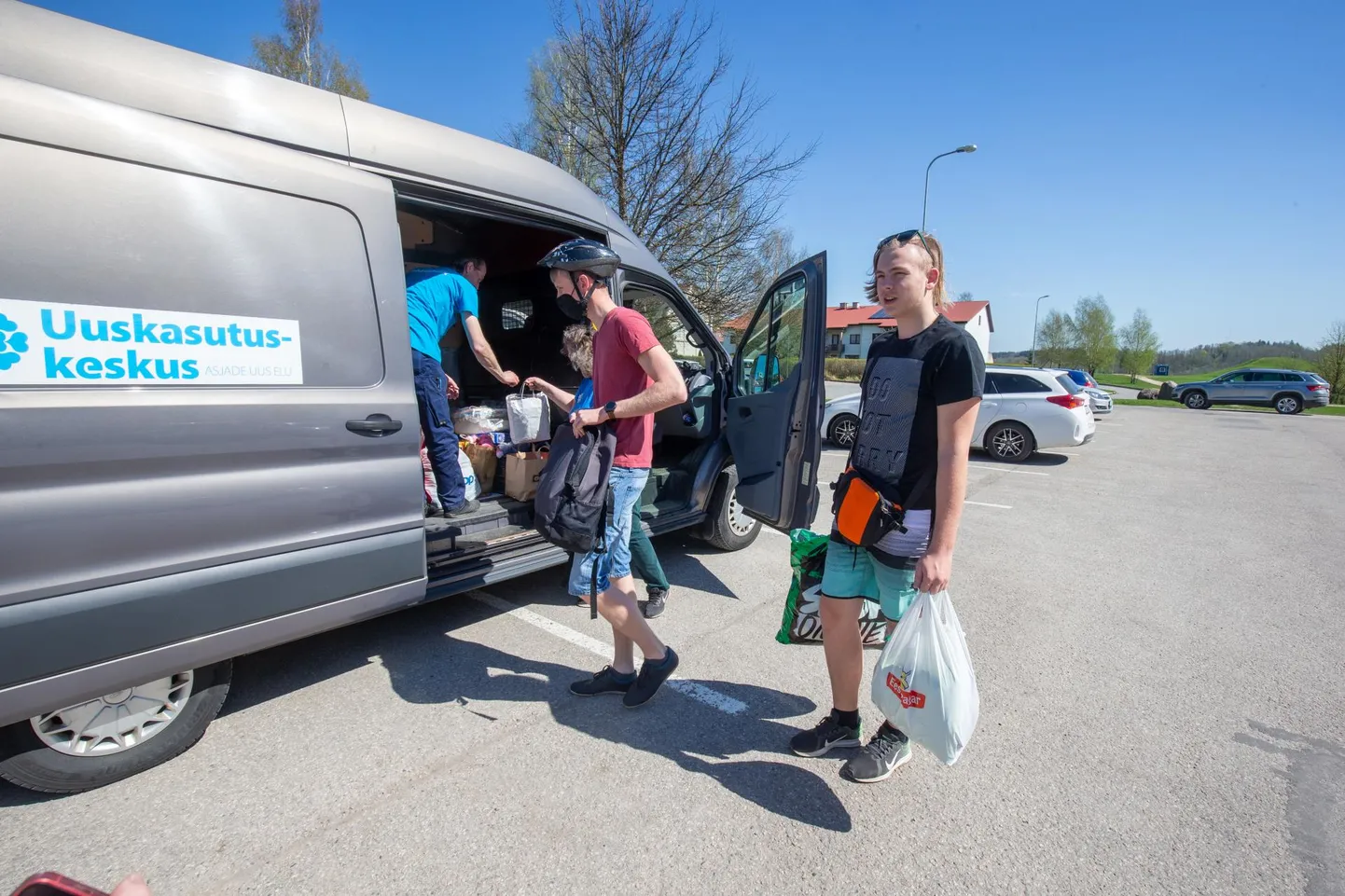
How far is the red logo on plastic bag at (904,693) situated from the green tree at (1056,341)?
6634cm

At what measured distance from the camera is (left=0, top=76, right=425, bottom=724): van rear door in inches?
66.7

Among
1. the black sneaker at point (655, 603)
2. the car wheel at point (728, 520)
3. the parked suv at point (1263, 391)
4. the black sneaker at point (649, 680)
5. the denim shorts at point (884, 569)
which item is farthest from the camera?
the parked suv at point (1263, 391)

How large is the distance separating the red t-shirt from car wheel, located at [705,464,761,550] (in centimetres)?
188

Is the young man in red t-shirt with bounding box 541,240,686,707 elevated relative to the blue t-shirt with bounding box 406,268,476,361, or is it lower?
lower

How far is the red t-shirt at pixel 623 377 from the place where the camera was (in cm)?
236

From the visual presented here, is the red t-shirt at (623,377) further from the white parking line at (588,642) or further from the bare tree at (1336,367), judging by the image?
the bare tree at (1336,367)

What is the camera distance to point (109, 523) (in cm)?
181

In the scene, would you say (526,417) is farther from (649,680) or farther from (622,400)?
(649,680)

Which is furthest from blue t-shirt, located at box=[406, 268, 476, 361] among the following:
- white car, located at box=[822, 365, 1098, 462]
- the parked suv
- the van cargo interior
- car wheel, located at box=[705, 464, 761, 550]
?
the parked suv

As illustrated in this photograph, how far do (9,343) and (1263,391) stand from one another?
31.6 m

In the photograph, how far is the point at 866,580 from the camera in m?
2.16

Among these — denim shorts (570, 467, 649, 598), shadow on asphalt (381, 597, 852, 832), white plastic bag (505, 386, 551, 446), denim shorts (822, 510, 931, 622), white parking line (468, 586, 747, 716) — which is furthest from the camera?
white plastic bag (505, 386, 551, 446)

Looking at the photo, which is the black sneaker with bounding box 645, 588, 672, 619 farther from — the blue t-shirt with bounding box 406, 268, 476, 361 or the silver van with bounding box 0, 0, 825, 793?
the blue t-shirt with bounding box 406, 268, 476, 361

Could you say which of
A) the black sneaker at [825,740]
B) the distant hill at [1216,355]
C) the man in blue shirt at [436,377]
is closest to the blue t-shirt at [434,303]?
the man in blue shirt at [436,377]
